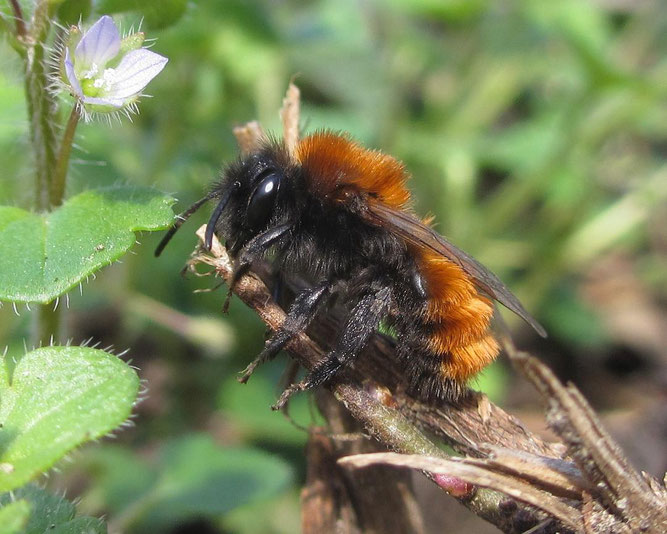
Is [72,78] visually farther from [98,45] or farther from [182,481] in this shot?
[182,481]

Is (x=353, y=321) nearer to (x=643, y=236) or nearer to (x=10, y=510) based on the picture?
(x=10, y=510)

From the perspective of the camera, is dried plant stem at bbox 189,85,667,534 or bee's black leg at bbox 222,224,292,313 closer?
dried plant stem at bbox 189,85,667,534

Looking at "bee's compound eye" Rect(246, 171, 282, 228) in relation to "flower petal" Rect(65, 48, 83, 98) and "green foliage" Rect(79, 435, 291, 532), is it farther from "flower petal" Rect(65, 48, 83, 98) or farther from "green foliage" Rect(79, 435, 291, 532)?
"green foliage" Rect(79, 435, 291, 532)

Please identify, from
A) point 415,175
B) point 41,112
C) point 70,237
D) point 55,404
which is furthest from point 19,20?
point 415,175

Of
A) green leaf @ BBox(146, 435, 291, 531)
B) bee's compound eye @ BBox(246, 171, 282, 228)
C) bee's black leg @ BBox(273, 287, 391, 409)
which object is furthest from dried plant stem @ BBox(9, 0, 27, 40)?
green leaf @ BBox(146, 435, 291, 531)

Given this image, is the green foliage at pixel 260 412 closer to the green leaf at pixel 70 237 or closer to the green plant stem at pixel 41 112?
the green plant stem at pixel 41 112

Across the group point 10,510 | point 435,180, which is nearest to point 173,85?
point 435,180
